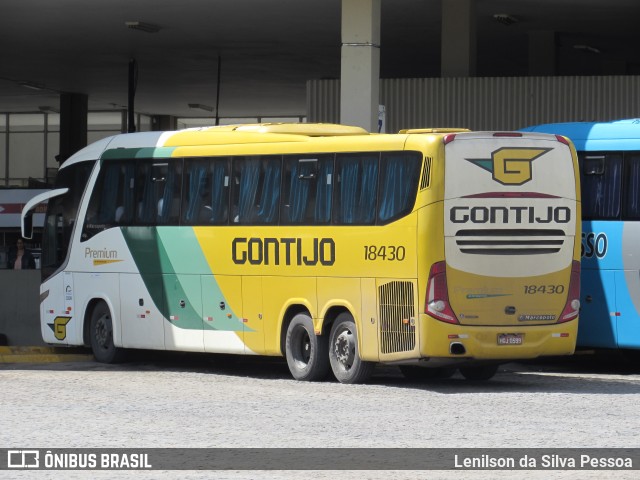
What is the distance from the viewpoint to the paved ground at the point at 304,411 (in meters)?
12.3

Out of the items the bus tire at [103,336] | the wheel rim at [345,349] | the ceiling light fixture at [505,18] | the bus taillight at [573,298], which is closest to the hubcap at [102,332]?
the bus tire at [103,336]

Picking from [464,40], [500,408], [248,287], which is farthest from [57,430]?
[464,40]

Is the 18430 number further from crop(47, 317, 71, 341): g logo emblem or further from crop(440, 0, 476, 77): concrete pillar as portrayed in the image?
crop(440, 0, 476, 77): concrete pillar

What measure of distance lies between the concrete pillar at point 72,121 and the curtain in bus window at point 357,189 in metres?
35.2

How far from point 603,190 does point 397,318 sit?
431cm

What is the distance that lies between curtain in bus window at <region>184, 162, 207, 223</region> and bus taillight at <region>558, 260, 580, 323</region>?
5.35 metres

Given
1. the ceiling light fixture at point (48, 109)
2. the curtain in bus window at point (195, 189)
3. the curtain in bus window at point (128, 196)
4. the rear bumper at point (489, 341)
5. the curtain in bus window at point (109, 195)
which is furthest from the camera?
the ceiling light fixture at point (48, 109)

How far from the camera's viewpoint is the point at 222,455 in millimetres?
11547

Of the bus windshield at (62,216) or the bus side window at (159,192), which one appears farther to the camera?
the bus windshield at (62,216)

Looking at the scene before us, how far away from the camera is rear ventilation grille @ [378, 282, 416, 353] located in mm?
17844

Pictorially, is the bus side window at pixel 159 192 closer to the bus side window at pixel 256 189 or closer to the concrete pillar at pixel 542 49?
the bus side window at pixel 256 189

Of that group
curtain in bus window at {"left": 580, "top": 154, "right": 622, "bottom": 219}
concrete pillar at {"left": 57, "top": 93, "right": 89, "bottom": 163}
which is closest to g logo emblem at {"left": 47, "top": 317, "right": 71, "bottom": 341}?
curtain in bus window at {"left": 580, "top": 154, "right": 622, "bottom": 219}

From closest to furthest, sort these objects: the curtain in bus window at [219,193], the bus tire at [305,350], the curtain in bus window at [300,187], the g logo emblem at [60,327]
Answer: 1. the bus tire at [305,350]
2. the curtain in bus window at [300,187]
3. the curtain in bus window at [219,193]
4. the g logo emblem at [60,327]

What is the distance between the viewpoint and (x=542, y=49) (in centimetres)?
3578
